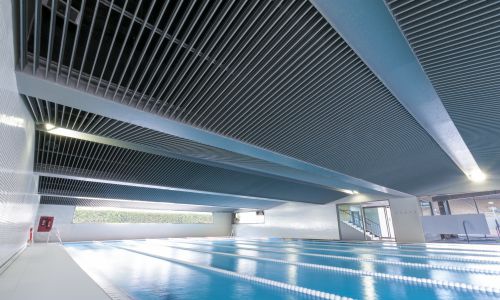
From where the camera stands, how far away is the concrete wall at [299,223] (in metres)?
19.9

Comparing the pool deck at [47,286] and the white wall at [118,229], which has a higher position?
the white wall at [118,229]

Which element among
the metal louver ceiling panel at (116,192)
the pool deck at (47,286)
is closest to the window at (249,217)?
the metal louver ceiling panel at (116,192)

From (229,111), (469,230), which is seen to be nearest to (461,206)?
(469,230)

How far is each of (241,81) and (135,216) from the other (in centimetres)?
2208

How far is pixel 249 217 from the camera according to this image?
27.8 metres

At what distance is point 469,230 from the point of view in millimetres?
13602

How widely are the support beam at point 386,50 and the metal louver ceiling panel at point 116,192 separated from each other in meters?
13.1

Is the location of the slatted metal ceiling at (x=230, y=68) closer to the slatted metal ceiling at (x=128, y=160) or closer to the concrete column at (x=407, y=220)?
the slatted metal ceiling at (x=128, y=160)

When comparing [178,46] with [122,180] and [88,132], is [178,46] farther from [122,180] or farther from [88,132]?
[122,180]

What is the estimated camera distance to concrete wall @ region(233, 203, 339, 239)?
1988cm

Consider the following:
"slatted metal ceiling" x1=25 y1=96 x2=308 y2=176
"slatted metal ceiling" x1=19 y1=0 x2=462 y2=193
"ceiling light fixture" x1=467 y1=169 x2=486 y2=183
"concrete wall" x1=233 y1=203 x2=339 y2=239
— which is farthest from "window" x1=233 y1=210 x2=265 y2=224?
"slatted metal ceiling" x1=19 y1=0 x2=462 y2=193

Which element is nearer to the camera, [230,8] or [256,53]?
[230,8]

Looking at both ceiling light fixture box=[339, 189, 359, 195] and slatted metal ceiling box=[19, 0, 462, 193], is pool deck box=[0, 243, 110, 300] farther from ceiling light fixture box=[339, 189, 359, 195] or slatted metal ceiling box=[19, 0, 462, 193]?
ceiling light fixture box=[339, 189, 359, 195]

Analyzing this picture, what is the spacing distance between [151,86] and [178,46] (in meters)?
1.36
